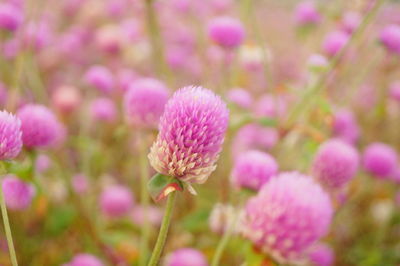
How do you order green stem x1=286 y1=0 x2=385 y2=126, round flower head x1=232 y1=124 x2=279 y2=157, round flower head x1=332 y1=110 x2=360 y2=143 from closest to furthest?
green stem x1=286 y1=0 x2=385 y2=126 → round flower head x1=332 y1=110 x2=360 y2=143 → round flower head x1=232 y1=124 x2=279 y2=157

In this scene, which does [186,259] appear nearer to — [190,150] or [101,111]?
[190,150]

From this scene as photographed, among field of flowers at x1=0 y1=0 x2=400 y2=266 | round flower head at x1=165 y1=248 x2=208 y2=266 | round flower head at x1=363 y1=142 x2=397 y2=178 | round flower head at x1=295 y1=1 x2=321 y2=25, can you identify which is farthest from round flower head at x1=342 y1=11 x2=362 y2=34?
round flower head at x1=165 y1=248 x2=208 y2=266

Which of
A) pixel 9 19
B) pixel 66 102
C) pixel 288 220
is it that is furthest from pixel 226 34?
pixel 288 220

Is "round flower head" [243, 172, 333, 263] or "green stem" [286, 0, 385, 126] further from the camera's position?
"green stem" [286, 0, 385, 126]

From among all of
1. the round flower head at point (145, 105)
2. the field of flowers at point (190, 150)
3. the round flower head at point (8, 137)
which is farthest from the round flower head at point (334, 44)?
the round flower head at point (8, 137)

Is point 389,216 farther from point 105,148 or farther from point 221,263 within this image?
point 105,148

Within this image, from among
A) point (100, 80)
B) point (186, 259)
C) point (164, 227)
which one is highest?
point (100, 80)

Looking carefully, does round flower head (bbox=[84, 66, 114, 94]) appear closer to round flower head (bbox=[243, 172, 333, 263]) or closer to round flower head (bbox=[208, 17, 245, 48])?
round flower head (bbox=[208, 17, 245, 48])

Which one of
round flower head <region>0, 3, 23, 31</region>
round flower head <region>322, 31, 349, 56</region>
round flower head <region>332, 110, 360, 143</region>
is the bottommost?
round flower head <region>0, 3, 23, 31</region>
